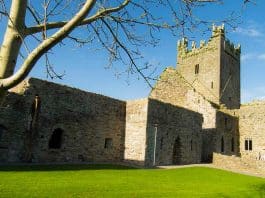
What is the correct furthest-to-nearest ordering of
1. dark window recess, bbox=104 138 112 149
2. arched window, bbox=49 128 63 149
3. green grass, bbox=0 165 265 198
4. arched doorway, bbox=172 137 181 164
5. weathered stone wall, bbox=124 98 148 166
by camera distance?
arched doorway, bbox=172 137 181 164, dark window recess, bbox=104 138 112 149, weathered stone wall, bbox=124 98 148 166, arched window, bbox=49 128 63 149, green grass, bbox=0 165 265 198

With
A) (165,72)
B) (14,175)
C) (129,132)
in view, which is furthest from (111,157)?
(165,72)

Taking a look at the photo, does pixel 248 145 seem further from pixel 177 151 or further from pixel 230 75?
pixel 230 75

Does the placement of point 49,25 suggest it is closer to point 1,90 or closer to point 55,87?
point 1,90

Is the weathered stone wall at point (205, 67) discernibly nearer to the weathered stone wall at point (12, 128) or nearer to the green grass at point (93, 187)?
the green grass at point (93, 187)

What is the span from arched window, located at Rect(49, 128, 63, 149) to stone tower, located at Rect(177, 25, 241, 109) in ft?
90.1

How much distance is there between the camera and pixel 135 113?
24.4 meters

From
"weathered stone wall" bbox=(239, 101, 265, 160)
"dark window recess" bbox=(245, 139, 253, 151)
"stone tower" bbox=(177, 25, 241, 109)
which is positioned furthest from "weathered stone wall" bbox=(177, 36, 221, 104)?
"dark window recess" bbox=(245, 139, 253, 151)

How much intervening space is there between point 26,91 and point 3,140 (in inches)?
119

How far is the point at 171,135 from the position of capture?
25.8 m

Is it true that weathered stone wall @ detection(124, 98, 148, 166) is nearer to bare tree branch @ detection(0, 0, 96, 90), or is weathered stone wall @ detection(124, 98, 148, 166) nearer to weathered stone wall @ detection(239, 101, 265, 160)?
weathered stone wall @ detection(239, 101, 265, 160)

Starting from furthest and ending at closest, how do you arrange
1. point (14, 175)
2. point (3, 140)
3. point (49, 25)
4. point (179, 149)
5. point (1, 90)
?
point (179, 149)
point (3, 140)
point (14, 175)
point (49, 25)
point (1, 90)

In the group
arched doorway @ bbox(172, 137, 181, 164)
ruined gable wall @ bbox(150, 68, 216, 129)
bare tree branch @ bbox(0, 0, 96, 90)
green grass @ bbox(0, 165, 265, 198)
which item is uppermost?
ruined gable wall @ bbox(150, 68, 216, 129)

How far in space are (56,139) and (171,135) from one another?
929 cm

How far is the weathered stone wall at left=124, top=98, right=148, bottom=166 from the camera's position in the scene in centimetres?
2325
